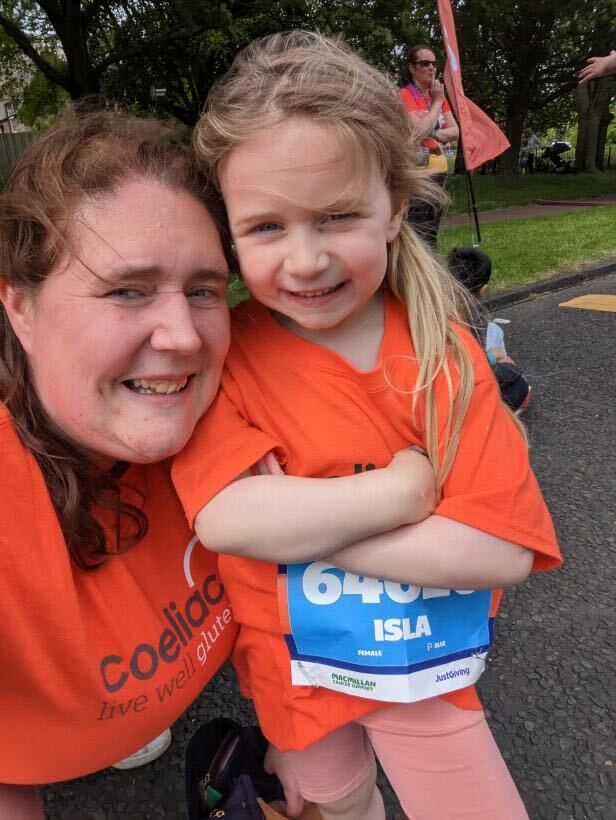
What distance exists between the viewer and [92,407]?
3.82ft

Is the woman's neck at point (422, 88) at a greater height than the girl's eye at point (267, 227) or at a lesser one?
lesser

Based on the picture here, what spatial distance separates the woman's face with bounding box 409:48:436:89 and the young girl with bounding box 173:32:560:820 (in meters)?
4.85

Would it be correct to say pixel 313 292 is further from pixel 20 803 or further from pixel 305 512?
pixel 20 803

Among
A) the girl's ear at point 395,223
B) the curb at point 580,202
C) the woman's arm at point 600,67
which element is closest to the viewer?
the girl's ear at point 395,223

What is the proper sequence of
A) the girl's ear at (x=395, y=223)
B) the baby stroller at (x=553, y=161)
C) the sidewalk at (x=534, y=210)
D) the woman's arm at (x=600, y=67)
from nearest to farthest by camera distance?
the girl's ear at (x=395, y=223) < the woman's arm at (x=600, y=67) < the sidewalk at (x=534, y=210) < the baby stroller at (x=553, y=161)

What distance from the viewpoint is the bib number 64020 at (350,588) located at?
4.02 feet

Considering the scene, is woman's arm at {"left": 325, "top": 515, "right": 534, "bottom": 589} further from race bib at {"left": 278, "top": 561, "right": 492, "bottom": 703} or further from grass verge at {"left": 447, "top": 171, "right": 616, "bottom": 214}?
grass verge at {"left": 447, "top": 171, "right": 616, "bottom": 214}

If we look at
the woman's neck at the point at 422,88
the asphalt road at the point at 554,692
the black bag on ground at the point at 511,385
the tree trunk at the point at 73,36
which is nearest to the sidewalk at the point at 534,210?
the woman's neck at the point at 422,88

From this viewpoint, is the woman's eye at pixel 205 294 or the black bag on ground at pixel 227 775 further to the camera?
the black bag on ground at pixel 227 775

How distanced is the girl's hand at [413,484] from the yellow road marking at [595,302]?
20.1ft

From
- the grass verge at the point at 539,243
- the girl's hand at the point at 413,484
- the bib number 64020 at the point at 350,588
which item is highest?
the girl's hand at the point at 413,484

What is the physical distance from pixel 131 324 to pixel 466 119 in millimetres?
5760

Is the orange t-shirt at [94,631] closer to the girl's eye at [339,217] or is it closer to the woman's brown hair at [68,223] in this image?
the woman's brown hair at [68,223]

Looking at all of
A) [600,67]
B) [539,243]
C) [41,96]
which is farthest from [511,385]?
[41,96]
